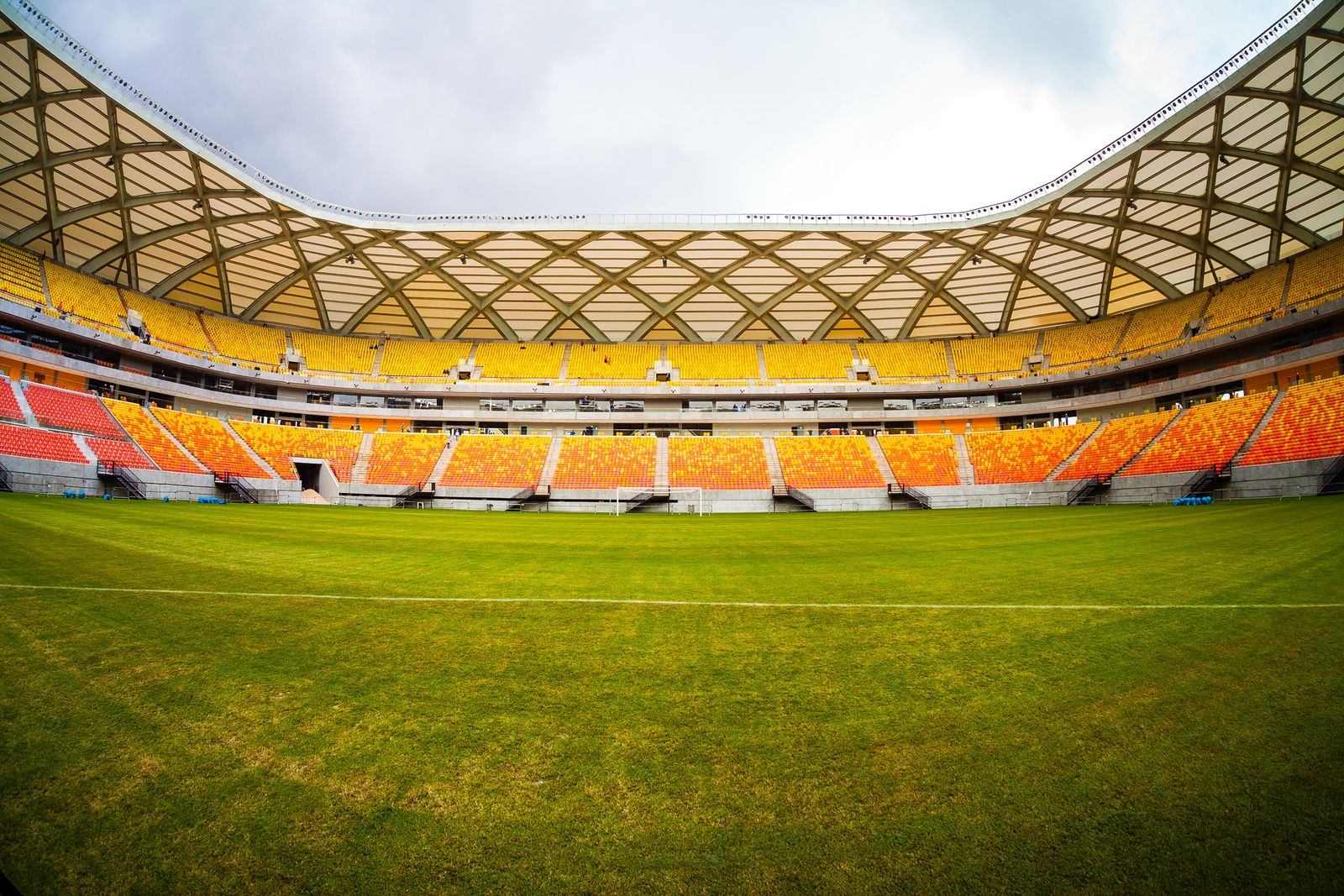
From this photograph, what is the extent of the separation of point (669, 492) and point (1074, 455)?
26.2 meters

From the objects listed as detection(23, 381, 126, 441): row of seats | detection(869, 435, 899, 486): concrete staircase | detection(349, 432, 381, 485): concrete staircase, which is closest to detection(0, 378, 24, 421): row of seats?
detection(23, 381, 126, 441): row of seats

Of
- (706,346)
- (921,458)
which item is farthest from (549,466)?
(921,458)

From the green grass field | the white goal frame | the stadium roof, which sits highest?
the stadium roof

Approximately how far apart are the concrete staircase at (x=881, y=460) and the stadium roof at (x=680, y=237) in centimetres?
1239

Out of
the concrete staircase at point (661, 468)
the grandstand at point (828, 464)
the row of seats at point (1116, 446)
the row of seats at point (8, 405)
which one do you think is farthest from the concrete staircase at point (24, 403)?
the row of seats at point (1116, 446)

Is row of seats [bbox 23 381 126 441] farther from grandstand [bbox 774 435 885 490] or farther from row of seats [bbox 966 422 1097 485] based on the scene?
row of seats [bbox 966 422 1097 485]

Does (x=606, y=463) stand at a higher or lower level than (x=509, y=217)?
lower

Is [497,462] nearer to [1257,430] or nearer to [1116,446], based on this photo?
[1116,446]

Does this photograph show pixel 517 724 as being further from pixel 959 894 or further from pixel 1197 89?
pixel 1197 89

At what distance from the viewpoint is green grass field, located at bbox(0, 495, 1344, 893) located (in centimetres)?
188

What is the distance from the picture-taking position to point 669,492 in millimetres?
38188

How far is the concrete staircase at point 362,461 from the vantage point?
40.4m

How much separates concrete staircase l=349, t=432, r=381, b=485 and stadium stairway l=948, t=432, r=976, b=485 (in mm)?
40423

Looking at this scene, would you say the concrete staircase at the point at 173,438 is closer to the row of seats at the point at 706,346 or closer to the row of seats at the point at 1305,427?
the row of seats at the point at 706,346
